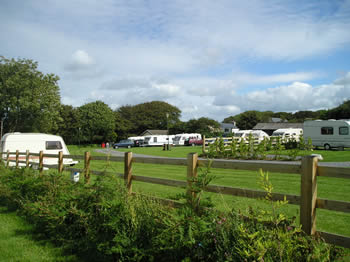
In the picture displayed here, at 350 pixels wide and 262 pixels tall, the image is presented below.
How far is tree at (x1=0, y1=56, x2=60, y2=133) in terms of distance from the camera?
37719mm

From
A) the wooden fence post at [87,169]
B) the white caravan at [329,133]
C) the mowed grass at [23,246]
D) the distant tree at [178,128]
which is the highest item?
the distant tree at [178,128]

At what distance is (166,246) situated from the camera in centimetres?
312

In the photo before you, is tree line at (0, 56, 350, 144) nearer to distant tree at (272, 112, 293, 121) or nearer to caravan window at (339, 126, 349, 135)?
distant tree at (272, 112, 293, 121)

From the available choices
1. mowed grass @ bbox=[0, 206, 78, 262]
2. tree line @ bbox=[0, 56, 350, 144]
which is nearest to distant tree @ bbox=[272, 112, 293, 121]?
tree line @ bbox=[0, 56, 350, 144]

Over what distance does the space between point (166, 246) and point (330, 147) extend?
29.0m

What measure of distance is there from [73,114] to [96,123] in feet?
30.9

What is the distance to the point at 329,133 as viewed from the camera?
28.3 meters

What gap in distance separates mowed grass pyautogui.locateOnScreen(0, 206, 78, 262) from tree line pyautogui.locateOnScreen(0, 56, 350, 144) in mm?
35602

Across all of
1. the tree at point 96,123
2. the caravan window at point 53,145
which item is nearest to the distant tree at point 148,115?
the tree at point 96,123

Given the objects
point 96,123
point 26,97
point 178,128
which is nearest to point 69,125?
point 96,123

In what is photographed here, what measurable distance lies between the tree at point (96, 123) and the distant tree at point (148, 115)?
931 inches

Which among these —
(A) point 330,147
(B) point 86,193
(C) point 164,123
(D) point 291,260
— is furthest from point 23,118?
(C) point 164,123

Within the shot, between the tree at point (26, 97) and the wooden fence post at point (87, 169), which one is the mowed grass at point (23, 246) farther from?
the tree at point (26, 97)

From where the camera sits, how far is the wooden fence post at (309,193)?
314 cm
